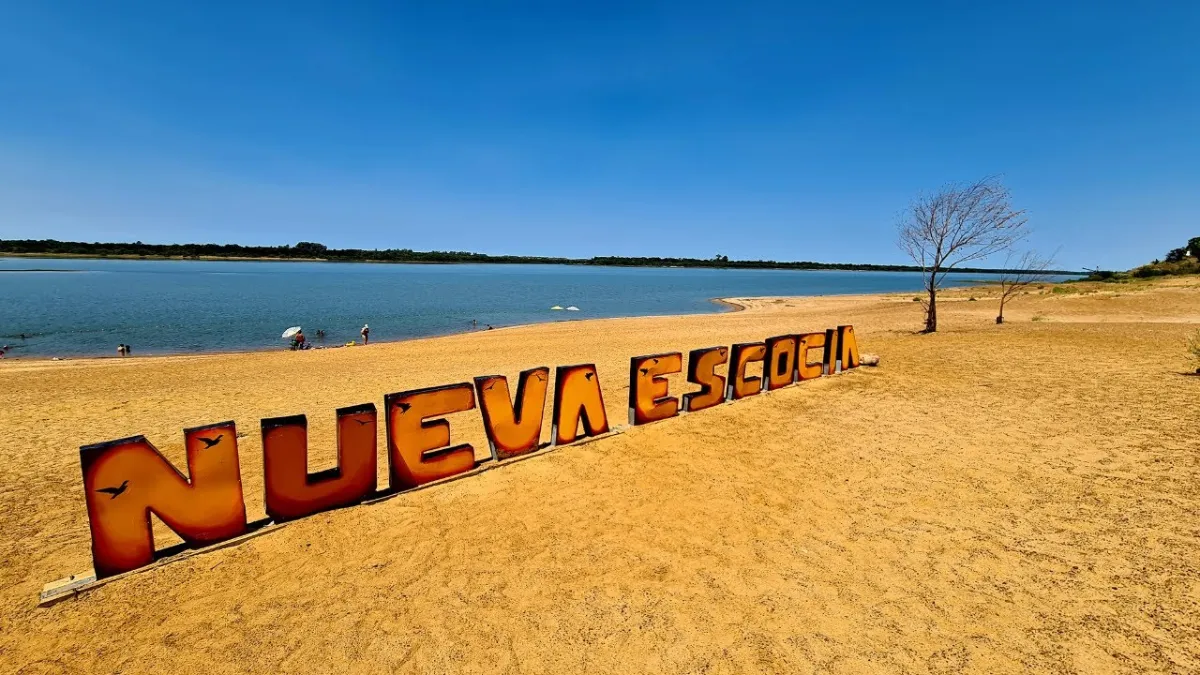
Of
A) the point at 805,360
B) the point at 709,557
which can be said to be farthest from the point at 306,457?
the point at 805,360

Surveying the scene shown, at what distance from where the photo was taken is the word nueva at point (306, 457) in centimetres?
535

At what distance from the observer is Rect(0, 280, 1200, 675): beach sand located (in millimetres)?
4348

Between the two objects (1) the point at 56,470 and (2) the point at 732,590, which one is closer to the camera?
(2) the point at 732,590

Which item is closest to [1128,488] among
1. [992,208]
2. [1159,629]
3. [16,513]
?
[1159,629]

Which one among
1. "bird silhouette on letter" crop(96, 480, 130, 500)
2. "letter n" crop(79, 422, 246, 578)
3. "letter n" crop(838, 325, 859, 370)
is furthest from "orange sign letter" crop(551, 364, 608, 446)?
"letter n" crop(838, 325, 859, 370)

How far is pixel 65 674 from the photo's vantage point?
4.21 m

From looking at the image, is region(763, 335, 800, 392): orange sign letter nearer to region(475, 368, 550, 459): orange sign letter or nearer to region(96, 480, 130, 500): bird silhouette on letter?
region(475, 368, 550, 459): orange sign letter

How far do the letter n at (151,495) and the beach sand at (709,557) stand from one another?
0.36m

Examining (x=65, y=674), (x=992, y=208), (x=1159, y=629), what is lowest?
(x=65, y=674)

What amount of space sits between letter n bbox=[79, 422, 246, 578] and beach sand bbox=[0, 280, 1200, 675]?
0.36m

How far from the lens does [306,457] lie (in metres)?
6.51

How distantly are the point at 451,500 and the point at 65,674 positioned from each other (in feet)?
12.8

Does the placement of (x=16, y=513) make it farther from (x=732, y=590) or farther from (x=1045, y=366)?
(x=1045, y=366)

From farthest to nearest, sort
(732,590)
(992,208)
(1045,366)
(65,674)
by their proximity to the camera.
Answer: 1. (992,208)
2. (1045,366)
3. (732,590)
4. (65,674)
